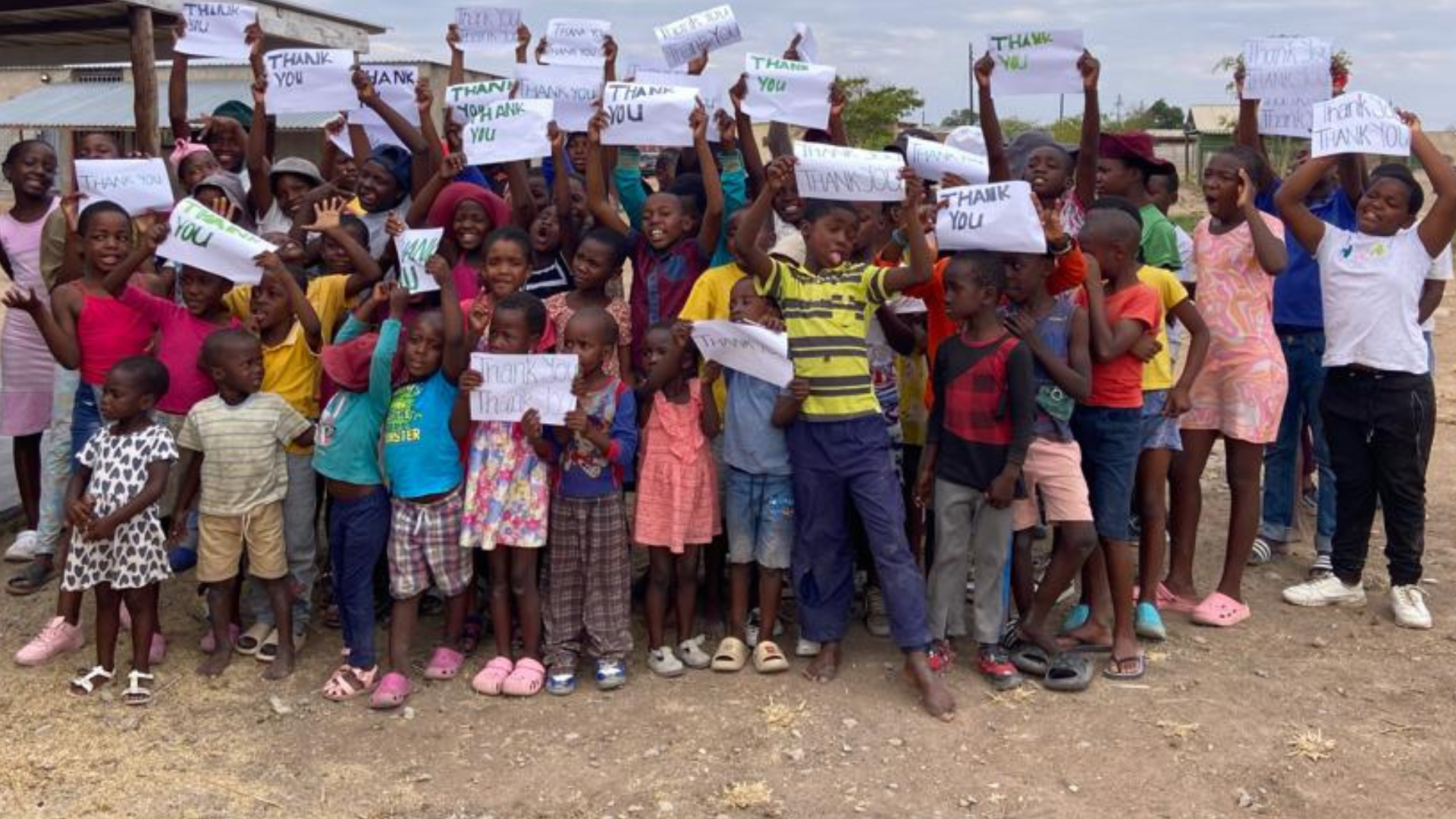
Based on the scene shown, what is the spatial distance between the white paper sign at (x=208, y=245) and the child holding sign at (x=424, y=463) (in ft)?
1.98

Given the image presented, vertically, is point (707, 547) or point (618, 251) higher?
point (618, 251)

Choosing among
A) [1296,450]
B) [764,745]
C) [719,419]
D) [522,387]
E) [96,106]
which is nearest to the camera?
[764,745]

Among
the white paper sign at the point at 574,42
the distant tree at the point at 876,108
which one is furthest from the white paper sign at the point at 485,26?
the distant tree at the point at 876,108

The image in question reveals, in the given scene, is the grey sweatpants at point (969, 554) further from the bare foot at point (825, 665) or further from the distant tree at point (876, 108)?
the distant tree at point (876, 108)

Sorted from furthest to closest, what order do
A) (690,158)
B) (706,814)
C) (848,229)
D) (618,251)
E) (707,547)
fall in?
A: (690,158)
(707,547)
(618,251)
(848,229)
(706,814)

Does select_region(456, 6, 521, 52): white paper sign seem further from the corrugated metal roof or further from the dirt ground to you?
the corrugated metal roof

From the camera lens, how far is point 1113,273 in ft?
15.0

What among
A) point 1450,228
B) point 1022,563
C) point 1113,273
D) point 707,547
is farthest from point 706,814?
point 1450,228

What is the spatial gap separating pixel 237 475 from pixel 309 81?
239 centimetres

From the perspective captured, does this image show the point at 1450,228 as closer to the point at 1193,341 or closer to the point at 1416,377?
the point at 1416,377

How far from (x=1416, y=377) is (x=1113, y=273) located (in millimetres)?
1600

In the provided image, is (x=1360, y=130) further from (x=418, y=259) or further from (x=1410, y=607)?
(x=418, y=259)

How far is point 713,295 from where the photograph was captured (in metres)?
4.63

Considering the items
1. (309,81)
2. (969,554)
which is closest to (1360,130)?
(969,554)
